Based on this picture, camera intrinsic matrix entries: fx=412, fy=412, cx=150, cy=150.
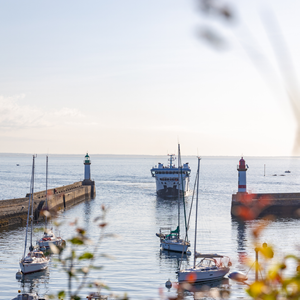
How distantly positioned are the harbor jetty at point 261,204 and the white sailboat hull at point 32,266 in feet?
108

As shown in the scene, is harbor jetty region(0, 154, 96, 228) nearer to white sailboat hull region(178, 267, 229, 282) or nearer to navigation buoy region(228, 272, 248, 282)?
white sailboat hull region(178, 267, 229, 282)

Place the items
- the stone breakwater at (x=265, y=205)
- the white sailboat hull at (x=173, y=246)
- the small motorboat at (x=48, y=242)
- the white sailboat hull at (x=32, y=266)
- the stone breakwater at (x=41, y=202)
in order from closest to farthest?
1. the white sailboat hull at (x=32, y=266)
2. the white sailboat hull at (x=173, y=246)
3. the small motorboat at (x=48, y=242)
4. the stone breakwater at (x=41, y=202)
5. the stone breakwater at (x=265, y=205)

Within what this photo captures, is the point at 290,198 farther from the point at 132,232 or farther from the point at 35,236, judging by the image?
the point at 35,236

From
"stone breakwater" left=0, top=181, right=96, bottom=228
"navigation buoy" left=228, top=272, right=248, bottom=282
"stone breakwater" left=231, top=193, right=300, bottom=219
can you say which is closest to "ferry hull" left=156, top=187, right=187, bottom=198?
"stone breakwater" left=0, top=181, right=96, bottom=228

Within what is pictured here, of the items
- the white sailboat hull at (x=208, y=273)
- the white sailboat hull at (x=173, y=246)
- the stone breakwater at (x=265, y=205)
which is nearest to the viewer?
the white sailboat hull at (x=208, y=273)

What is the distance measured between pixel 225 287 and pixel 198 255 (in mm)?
3526

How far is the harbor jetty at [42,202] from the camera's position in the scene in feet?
161

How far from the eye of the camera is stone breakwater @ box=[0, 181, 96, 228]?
4897cm

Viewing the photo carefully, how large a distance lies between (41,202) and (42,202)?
187mm

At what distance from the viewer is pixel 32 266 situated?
96.1ft

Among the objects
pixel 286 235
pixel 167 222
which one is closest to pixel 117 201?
pixel 167 222

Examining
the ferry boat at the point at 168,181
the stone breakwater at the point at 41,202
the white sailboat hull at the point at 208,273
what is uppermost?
the ferry boat at the point at 168,181

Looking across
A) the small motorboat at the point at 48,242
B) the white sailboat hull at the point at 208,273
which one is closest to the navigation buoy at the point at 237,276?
the white sailboat hull at the point at 208,273

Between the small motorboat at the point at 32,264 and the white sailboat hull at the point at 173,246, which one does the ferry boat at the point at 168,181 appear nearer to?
the white sailboat hull at the point at 173,246
